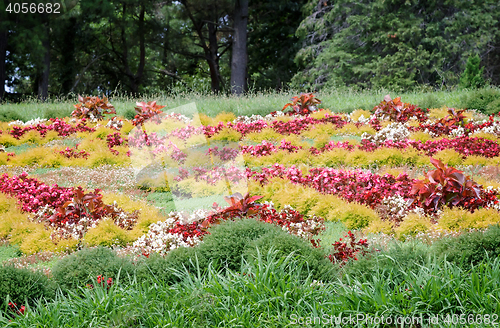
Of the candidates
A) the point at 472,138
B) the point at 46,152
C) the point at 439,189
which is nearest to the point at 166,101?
the point at 46,152

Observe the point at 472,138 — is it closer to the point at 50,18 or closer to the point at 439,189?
the point at 439,189

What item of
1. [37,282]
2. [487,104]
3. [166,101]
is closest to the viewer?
[37,282]

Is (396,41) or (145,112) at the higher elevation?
(396,41)

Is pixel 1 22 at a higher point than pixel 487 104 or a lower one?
higher

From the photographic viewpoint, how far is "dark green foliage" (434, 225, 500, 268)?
3.19m

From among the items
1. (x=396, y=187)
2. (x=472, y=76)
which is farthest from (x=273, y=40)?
(x=396, y=187)

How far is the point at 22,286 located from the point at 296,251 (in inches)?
77.2

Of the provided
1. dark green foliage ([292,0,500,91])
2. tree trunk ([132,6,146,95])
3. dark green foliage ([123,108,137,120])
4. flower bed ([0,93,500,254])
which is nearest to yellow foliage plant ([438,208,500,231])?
flower bed ([0,93,500,254])

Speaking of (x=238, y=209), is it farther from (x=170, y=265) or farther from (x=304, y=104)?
(x=304, y=104)

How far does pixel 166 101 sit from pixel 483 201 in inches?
363

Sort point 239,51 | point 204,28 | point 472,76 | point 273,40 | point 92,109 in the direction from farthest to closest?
point 204,28
point 273,40
point 239,51
point 472,76
point 92,109

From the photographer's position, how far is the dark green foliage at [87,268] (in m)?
3.24

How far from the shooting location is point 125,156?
7.29 meters

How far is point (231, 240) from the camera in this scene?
351 cm
